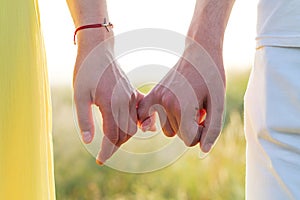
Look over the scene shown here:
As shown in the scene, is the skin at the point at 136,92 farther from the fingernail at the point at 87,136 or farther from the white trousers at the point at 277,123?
the white trousers at the point at 277,123

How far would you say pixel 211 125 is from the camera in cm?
Answer: 228

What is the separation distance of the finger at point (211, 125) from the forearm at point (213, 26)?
0.35ft

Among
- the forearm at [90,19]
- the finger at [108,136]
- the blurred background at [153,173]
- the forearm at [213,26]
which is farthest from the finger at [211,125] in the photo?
the blurred background at [153,173]

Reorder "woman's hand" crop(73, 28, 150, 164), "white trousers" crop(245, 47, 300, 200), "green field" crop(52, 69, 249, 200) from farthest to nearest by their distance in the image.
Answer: "green field" crop(52, 69, 249, 200) < "woman's hand" crop(73, 28, 150, 164) < "white trousers" crop(245, 47, 300, 200)

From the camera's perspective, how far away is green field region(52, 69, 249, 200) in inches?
274

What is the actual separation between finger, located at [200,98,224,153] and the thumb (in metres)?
0.15

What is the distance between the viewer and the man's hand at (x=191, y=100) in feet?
7.41

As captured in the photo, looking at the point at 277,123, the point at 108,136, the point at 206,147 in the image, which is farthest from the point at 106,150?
the point at 277,123

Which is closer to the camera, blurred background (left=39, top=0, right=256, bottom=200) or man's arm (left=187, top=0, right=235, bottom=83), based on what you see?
man's arm (left=187, top=0, right=235, bottom=83)

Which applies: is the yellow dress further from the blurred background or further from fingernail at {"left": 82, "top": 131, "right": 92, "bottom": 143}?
the blurred background

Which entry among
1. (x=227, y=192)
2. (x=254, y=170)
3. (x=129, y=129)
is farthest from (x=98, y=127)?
(x=227, y=192)

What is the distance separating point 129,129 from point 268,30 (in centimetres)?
47

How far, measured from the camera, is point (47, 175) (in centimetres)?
224

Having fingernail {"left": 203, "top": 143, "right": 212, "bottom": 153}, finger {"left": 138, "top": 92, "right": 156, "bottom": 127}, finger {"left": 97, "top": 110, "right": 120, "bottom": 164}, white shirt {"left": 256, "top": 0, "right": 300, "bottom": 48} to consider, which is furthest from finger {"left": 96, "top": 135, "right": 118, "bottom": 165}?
white shirt {"left": 256, "top": 0, "right": 300, "bottom": 48}
